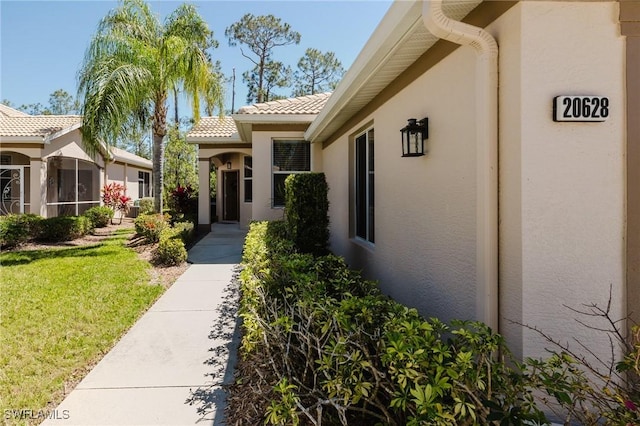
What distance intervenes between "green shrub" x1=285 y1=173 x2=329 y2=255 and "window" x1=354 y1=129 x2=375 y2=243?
2.23 feet

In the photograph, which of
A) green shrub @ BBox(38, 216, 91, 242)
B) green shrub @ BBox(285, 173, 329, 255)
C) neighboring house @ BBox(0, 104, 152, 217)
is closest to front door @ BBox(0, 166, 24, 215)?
neighboring house @ BBox(0, 104, 152, 217)

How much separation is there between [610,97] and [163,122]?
12528 mm

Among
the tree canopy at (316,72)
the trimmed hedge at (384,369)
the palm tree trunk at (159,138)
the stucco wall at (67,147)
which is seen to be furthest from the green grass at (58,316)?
the tree canopy at (316,72)

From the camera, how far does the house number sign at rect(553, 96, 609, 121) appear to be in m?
2.39

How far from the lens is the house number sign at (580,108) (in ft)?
7.86

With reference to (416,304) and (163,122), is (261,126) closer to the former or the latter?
(163,122)

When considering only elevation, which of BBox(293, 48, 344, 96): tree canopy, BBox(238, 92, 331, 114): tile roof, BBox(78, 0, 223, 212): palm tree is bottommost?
BBox(238, 92, 331, 114): tile roof

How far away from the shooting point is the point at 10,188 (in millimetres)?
14773

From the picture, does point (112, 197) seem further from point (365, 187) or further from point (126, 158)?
point (365, 187)

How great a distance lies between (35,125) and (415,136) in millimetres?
17357

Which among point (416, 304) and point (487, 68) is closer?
point (487, 68)

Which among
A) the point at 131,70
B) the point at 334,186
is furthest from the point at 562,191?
the point at 131,70

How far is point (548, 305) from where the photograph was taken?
2432 mm

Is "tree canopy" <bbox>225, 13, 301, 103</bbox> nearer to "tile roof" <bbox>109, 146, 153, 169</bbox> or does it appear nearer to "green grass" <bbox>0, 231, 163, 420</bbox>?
"tile roof" <bbox>109, 146, 153, 169</bbox>
